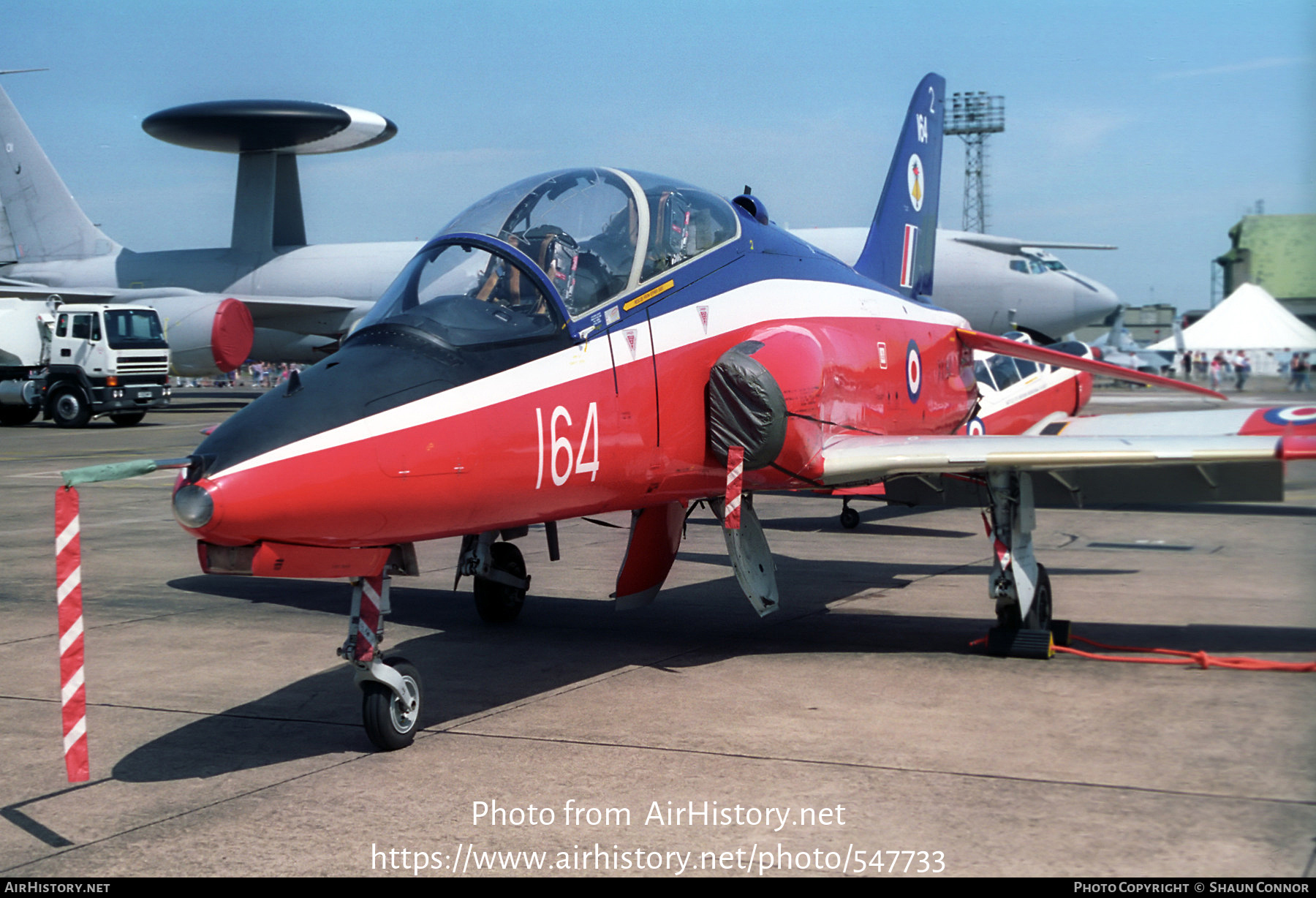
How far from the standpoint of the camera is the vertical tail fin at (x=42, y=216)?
48.6m

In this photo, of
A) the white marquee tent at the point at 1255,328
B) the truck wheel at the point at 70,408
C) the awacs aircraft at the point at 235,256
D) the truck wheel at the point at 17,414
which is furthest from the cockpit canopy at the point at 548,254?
the truck wheel at the point at 17,414

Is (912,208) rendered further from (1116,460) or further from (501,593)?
(501,593)

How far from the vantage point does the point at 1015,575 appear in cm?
782

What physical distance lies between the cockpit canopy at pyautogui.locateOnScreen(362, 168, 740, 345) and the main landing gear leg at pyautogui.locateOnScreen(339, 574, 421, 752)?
129 centimetres

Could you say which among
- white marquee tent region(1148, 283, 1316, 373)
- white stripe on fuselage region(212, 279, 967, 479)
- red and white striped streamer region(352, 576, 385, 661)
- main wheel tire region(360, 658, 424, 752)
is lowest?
main wheel tire region(360, 658, 424, 752)

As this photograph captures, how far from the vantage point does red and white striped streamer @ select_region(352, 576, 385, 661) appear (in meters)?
5.66

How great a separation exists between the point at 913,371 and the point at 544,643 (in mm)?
3757

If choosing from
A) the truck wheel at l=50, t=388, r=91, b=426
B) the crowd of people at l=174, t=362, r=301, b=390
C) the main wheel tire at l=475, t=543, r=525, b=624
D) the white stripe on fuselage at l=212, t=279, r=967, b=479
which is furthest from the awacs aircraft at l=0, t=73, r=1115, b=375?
the white stripe on fuselage at l=212, t=279, r=967, b=479

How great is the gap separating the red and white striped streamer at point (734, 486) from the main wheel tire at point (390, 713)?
2.13 meters

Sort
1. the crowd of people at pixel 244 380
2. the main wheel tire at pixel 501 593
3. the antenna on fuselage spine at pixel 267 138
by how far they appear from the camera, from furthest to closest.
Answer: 1. the crowd of people at pixel 244 380
2. the antenna on fuselage spine at pixel 267 138
3. the main wheel tire at pixel 501 593

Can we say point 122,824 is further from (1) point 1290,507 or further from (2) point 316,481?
(1) point 1290,507

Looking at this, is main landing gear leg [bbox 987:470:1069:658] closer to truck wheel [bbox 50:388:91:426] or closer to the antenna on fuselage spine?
truck wheel [bbox 50:388:91:426]

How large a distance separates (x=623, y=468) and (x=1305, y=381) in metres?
3.39

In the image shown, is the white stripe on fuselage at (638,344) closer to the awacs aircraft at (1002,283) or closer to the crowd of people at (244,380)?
the awacs aircraft at (1002,283)
